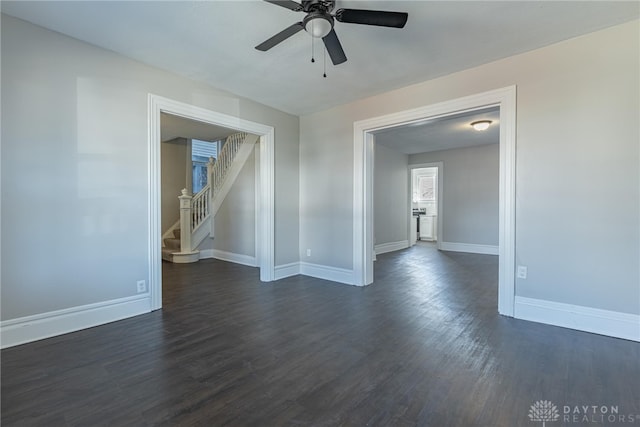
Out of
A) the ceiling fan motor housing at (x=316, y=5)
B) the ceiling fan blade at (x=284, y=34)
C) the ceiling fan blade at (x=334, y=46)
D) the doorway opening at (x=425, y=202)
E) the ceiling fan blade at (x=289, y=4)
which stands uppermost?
the ceiling fan motor housing at (x=316, y=5)

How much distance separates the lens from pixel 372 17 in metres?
1.95

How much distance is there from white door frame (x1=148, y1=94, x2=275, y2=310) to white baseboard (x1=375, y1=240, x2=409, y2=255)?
A: 3567 mm

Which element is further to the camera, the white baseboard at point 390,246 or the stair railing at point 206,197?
the white baseboard at point 390,246

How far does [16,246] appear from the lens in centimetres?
244

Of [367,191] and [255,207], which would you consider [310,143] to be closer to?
[367,191]

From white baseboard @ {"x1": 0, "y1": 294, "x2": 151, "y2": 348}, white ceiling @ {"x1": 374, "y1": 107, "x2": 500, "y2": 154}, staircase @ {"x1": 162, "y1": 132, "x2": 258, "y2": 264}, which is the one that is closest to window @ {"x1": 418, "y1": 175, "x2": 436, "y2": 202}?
white ceiling @ {"x1": 374, "y1": 107, "x2": 500, "y2": 154}

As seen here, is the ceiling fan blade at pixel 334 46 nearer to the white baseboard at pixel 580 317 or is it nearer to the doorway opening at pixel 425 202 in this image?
the white baseboard at pixel 580 317

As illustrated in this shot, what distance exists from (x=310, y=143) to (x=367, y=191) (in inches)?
52.6

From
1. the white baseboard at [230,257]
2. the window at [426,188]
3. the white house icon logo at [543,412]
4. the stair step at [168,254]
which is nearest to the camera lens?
the white house icon logo at [543,412]

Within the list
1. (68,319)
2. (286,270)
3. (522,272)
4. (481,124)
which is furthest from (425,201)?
(68,319)

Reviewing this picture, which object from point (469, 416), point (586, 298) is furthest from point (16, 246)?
point (586, 298)

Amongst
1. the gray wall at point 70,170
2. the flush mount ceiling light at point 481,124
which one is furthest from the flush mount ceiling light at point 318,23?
the flush mount ceiling light at point 481,124

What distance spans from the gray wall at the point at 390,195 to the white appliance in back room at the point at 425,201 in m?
1.82

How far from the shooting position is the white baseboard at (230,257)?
19.3 ft
